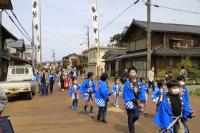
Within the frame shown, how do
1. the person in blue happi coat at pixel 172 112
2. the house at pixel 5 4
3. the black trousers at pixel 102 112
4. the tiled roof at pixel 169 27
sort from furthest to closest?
1. the tiled roof at pixel 169 27
2. the house at pixel 5 4
3. the black trousers at pixel 102 112
4. the person in blue happi coat at pixel 172 112

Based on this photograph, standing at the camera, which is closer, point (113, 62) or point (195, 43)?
point (195, 43)

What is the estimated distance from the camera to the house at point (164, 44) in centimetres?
3394

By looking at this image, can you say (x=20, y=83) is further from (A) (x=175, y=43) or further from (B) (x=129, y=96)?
(A) (x=175, y=43)

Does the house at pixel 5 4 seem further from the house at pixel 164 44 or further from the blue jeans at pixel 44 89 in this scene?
the house at pixel 164 44

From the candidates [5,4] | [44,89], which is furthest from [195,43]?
[5,4]

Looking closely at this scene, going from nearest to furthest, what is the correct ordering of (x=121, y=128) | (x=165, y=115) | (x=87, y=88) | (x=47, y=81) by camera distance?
(x=165, y=115) < (x=121, y=128) < (x=87, y=88) < (x=47, y=81)

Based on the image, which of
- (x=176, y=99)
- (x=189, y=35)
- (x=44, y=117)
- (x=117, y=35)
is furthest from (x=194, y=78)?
(x=117, y=35)

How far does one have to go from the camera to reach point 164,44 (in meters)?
35.0

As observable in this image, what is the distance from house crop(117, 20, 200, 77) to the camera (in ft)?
111

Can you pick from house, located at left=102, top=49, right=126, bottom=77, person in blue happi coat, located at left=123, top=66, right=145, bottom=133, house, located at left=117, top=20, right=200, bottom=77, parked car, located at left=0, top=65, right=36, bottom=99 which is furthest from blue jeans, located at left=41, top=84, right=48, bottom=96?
house, located at left=102, top=49, right=126, bottom=77

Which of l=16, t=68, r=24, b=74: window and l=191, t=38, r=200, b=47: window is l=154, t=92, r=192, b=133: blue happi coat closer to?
l=16, t=68, r=24, b=74: window

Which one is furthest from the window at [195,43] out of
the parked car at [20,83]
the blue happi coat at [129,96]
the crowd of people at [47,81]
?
the blue happi coat at [129,96]

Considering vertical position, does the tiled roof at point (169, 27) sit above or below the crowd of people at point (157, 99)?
above

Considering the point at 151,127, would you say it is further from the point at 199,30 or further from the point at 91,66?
the point at 91,66
